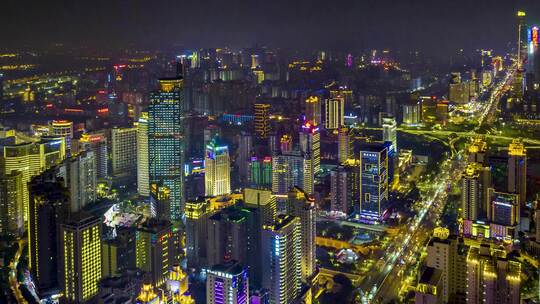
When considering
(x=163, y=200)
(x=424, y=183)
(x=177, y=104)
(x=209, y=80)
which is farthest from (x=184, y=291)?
(x=209, y=80)

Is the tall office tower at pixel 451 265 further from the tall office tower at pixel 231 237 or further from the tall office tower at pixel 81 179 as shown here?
the tall office tower at pixel 81 179

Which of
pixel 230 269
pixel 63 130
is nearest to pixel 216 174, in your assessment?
pixel 63 130

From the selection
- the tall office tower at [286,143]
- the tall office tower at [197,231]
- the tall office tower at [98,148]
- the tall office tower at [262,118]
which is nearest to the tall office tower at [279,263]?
the tall office tower at [197,231]

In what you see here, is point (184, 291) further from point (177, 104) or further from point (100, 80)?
point (100, 80)

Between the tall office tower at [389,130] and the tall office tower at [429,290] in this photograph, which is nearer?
the tall office tower at [429,290]

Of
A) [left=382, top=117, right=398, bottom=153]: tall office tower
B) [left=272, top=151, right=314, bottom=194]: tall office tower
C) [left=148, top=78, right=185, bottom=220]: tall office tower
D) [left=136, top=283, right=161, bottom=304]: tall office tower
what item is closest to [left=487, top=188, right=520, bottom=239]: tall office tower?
[left=272, top=151, right=314, bottom=194]: tall office tower

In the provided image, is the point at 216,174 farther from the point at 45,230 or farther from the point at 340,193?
the point at 45,230

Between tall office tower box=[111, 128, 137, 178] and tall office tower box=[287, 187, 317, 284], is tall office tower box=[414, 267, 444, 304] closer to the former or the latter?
tall office tower box=[287, 187, 317, 284]
